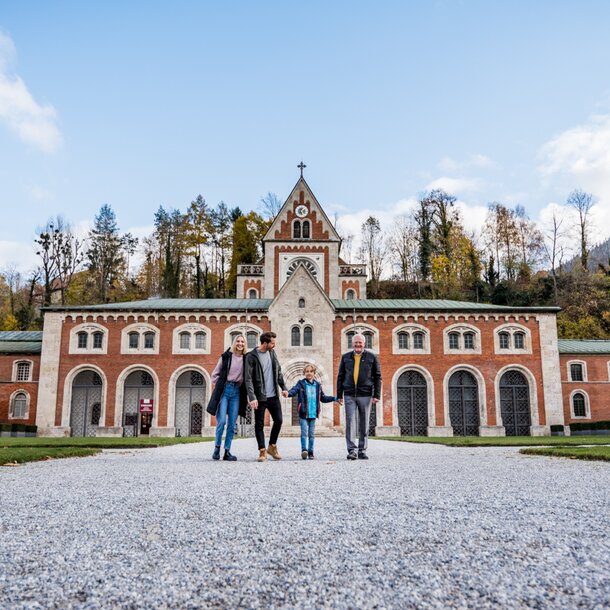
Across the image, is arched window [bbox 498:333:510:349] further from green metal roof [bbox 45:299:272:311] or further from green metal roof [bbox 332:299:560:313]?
green metal roof [bbox 45:299:272:311]

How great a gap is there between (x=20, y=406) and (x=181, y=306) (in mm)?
11368

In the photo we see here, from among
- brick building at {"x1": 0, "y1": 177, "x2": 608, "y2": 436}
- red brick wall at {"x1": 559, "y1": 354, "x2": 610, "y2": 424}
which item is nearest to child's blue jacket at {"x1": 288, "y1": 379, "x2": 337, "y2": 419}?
brick building at {"x1": 0, "y1": 177, "x2": 608, "y2": 436}

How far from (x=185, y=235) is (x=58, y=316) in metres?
30.3

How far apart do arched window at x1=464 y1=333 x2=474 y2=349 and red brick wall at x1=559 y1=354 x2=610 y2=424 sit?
19.8ft

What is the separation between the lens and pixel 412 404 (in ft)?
111

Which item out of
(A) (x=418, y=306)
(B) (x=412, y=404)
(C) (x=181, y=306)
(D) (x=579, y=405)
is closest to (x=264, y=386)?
(B) (x=412, y=404)

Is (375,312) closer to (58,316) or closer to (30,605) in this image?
(58,316)

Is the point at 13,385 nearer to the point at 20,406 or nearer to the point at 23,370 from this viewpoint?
the point at 23,370

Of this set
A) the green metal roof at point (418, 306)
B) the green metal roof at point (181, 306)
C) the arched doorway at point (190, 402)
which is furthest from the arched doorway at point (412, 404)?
the arched doorway at point (190, 402)

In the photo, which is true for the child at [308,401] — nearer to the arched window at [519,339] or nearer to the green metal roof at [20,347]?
the arched window at [519,339]

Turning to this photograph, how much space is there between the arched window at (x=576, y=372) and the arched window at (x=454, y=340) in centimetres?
771

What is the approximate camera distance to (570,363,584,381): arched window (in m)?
35.8

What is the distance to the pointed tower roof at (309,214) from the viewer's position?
140 feet

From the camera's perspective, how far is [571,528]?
4.16 metres
